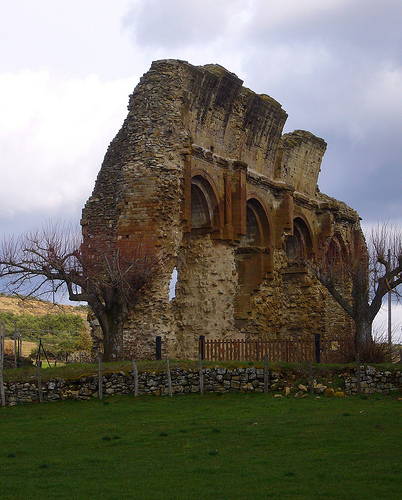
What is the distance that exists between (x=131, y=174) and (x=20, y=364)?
8.21 metres

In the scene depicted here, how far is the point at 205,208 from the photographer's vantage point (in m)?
27.0

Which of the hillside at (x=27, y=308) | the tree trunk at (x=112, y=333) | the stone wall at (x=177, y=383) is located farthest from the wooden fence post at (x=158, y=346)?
the hillside at (x=27, y=308)

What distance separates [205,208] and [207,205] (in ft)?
0.40

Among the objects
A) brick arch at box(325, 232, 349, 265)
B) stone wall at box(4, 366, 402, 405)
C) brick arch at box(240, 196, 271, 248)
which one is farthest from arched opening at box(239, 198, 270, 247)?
stone wall at box(4, 366, 402, 405)

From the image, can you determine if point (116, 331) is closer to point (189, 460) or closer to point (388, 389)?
point (388, 389)

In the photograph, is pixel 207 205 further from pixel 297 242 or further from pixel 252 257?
pixel 297 242

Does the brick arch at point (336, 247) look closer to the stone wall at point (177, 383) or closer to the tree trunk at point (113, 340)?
the tree trunk at point (113, 340)

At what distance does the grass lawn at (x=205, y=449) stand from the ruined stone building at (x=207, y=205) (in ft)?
20.8

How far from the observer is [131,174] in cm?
2422

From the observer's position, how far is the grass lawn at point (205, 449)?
1008 cm

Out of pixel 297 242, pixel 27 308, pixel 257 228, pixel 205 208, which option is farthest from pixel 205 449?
pixel 27 308

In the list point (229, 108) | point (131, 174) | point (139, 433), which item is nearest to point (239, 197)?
point (229, 108)

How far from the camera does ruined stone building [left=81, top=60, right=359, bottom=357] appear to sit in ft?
78.4

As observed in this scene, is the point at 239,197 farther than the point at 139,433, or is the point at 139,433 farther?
the point at 239,197
